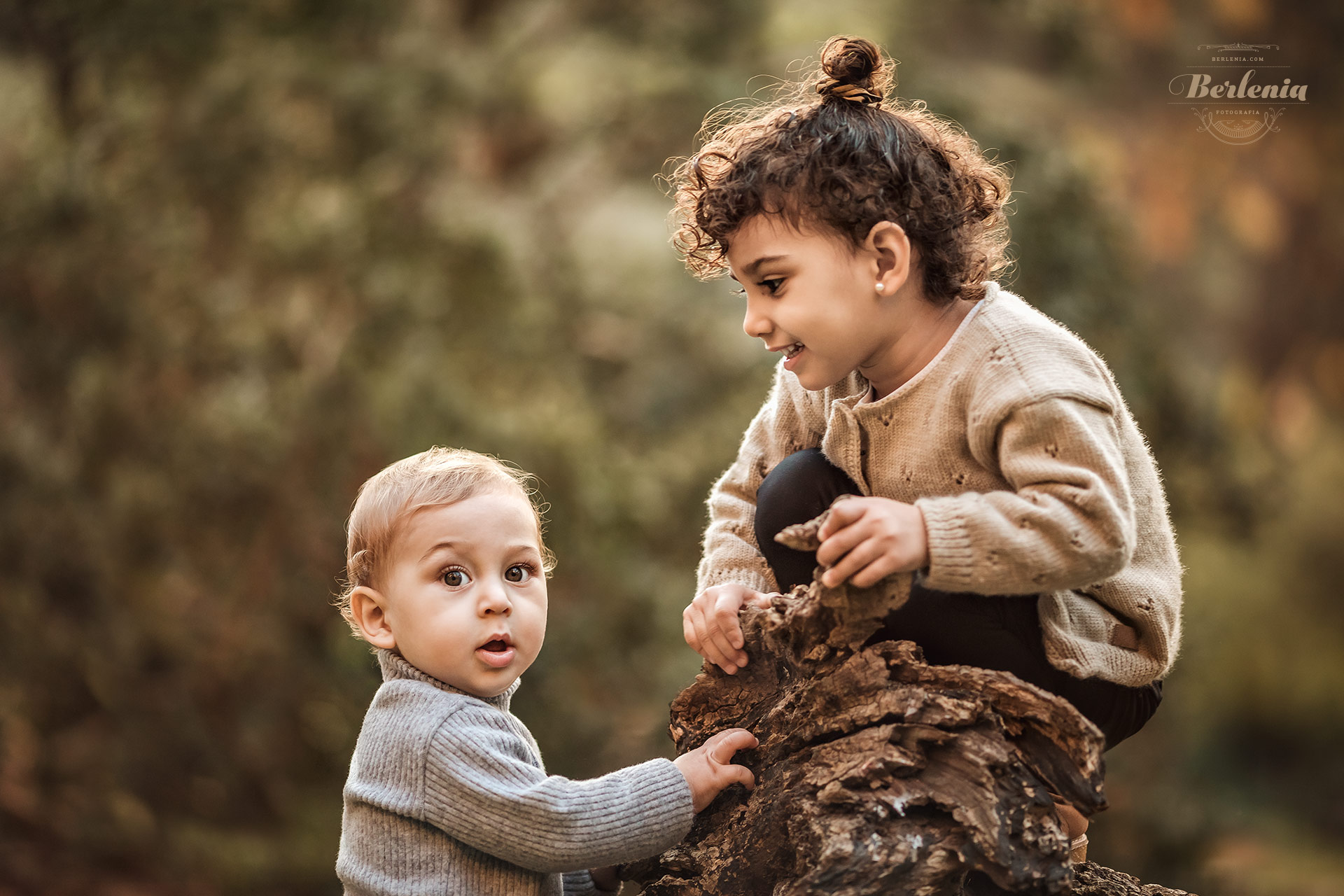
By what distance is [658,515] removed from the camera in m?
4.19

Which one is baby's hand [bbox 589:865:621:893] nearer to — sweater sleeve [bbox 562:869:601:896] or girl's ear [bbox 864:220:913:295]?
sweater sleeve [bbox 562:869:601:896]

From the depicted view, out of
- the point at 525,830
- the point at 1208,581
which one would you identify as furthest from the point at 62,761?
the point at 1208,581

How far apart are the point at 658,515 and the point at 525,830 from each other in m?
2.66

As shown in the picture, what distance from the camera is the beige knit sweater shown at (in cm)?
142

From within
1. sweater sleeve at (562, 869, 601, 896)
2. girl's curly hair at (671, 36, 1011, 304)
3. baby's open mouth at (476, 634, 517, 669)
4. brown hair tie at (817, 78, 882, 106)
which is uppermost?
brown hair tie at (817, 78, 882, 106)

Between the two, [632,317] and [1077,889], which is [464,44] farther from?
[1077,889]

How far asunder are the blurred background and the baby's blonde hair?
2.01 m

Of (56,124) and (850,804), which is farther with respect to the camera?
(56,124)

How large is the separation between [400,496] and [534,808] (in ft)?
1.57

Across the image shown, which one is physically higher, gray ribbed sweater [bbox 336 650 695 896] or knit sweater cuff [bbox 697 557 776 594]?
knit sweater cuff [bbox 697 557 776 594]

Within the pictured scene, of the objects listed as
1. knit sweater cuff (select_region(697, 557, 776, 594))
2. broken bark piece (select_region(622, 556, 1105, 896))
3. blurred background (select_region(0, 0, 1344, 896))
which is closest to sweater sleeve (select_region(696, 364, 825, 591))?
knit sweater cuff (select_region(697, 557, 776, 594))

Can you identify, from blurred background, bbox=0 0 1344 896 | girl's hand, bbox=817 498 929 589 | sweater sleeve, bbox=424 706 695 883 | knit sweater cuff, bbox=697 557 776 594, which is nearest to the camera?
girl's hand, bbox=817 498 929 589

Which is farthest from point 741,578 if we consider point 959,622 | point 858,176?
point 858,176

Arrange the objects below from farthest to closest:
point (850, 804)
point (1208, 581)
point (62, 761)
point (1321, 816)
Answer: point (1321, 816) < point (1208, 581) < point (62, 761) < point (850, 804)
